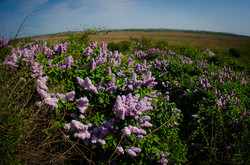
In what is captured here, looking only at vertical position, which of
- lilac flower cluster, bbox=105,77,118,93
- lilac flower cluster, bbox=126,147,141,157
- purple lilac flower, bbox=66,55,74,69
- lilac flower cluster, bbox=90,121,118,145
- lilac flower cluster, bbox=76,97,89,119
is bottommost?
lilac flower cluster, bbox=126,147,141,157

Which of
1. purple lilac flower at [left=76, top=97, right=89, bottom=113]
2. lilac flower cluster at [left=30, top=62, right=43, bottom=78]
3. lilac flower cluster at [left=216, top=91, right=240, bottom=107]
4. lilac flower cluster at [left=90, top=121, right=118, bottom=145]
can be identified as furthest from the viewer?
lilac flower cluster at [left=216, top=91, right=240, bottom=107]

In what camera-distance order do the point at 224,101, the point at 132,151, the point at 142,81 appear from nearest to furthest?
the point at 132,151, the point at 142,81, the point at 224,101

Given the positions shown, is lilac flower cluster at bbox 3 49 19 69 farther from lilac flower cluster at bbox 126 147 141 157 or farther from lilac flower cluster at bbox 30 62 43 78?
lilac flower cluster at bbox 126 147 141 157

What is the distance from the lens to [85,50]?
3.54 m

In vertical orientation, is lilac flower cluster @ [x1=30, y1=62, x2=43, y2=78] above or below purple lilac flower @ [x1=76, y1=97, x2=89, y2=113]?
above

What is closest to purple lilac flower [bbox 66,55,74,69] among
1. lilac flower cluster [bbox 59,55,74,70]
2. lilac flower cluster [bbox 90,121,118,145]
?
lilac flower cluster [bbox 59,55,74,70]

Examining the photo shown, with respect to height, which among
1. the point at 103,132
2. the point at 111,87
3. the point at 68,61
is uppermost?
the point at 68,61

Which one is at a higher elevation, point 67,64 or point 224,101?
point 67,64

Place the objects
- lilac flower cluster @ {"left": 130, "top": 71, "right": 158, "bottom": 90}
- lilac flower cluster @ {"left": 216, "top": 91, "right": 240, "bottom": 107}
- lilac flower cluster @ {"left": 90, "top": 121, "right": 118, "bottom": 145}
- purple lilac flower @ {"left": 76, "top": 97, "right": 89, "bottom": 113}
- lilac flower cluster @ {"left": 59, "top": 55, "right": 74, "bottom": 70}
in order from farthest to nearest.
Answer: lilac flower cluster @ {"left": 216, "top": 91, "right": 240, "bottom": 107} < lilac flower cluster @ {"left": 59, "top": 55, "right": 74, "bottom": 70} < lilac flower cluster @ {"left": 130, "top": 71, "right": 158, "bottom": 90} < purple lilac flower @ {"left": 76, "top": 97, "right": 89, "bottom": 113} < lilac flower cluster @ {"left": 90, "top": 121, "right": 118, "bottom": 145}

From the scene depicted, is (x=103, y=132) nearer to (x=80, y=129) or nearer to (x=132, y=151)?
(x=80, y=129)

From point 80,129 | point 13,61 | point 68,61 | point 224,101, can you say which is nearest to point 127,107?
point 80,129

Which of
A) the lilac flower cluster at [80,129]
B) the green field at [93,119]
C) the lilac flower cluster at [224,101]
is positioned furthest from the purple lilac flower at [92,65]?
the lilac flower cluster at [224,101]

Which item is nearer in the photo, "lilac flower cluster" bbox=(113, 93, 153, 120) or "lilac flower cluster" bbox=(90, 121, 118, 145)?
"lilac flower cluster" bbox=(113, 93, 153, 120)

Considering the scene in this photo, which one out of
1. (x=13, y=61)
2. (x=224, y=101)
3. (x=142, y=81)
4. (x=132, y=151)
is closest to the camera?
Result: (x=132, y=151)
